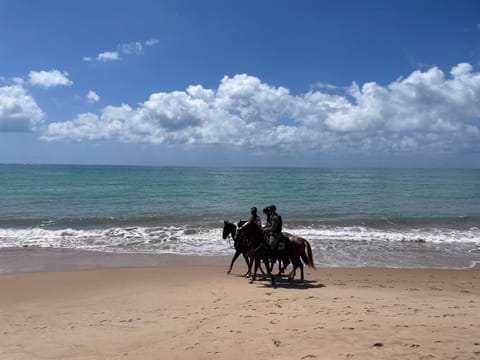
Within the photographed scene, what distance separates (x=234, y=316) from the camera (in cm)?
764

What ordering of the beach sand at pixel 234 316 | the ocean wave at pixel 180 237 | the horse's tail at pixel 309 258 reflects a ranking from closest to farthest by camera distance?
the beach sand at pixel 234 316 < the horse's tail at pixel 309 258 < the ocean wave at pixel 180 237

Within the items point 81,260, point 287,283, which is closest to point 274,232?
point 287,283

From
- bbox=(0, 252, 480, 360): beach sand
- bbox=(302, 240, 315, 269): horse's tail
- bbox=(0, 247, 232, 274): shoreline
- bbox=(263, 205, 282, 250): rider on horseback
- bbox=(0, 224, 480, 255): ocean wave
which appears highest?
bbox=(263, 205, 282, 250): rider on horseback

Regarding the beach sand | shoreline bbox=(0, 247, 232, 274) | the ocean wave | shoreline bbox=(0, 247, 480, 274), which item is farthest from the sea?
the beach sand

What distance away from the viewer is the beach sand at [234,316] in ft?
19.2

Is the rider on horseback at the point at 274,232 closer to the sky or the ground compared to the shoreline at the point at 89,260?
closer to the sky

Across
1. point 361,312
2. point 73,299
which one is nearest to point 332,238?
point 361,312

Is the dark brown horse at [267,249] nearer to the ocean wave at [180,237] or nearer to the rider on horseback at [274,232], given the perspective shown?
the rider on horseback at [274,232]

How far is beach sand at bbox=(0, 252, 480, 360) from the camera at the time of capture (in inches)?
231

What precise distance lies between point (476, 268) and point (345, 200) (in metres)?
20.9

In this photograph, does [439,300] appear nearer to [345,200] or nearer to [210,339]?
[210,339]

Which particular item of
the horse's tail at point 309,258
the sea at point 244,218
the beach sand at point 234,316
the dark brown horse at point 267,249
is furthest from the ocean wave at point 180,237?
the horse's tail at point 309,258

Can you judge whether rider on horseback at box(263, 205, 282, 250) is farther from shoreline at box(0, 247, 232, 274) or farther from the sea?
the sea

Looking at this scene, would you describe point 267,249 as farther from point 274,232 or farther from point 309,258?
point 309,258
